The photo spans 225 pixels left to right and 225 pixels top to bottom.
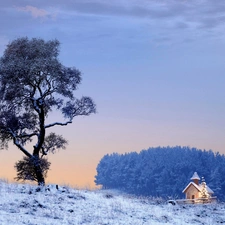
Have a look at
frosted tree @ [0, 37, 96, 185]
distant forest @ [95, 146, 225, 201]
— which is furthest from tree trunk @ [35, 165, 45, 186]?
distant forest @ [95, 146, 225, 201]

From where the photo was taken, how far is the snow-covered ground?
80.2ft

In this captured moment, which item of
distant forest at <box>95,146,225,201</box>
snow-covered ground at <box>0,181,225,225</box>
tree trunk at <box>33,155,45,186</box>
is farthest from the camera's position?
distant forest at <box>95,146,225,201</box>

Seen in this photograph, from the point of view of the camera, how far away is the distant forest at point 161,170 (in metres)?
152

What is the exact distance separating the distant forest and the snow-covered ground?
110927mm

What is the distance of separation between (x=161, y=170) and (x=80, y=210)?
137 metres

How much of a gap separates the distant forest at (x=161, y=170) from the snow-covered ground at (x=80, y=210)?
111 m

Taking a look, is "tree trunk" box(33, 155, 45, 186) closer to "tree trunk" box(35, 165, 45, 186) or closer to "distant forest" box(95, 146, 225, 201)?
"tree trunk" box(35, 165, 45, 186)

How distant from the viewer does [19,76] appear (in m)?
38.2

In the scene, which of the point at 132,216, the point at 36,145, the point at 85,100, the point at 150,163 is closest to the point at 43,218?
the point at 132,216

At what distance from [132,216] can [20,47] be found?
62.1ft

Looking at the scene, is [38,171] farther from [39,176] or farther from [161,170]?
[161,170]

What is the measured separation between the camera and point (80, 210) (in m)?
27.9

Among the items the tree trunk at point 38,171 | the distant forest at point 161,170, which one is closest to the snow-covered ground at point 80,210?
the tree trunk at point 38,171

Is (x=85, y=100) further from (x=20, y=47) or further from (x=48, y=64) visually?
(x=20, y=47)
